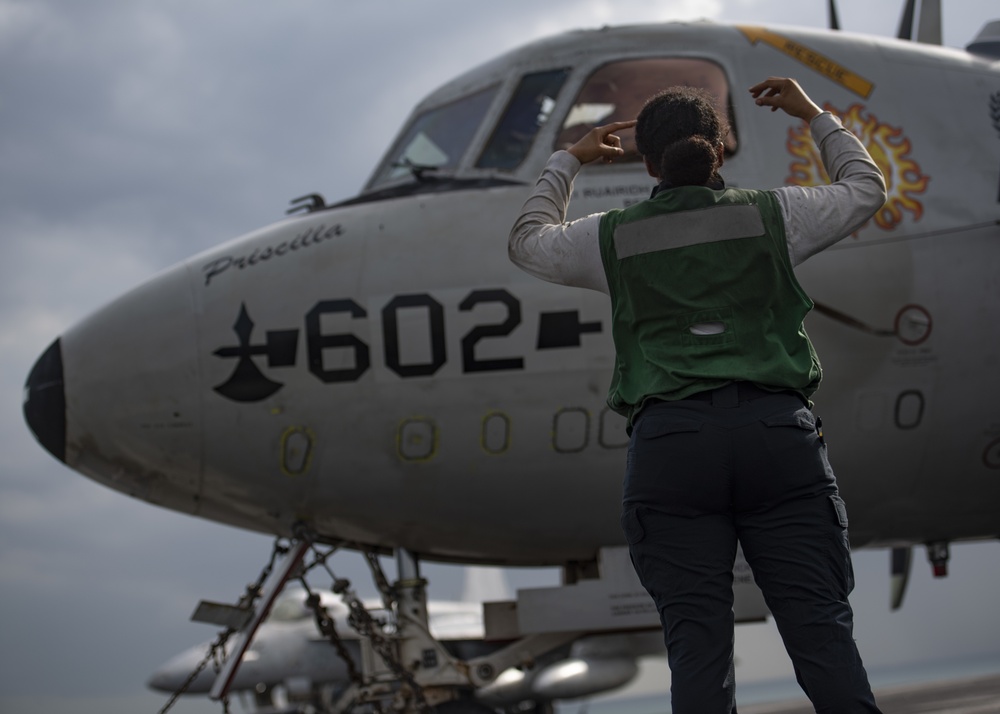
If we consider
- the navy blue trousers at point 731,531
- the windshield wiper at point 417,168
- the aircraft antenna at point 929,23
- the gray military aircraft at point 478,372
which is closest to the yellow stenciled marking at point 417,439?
the gray military aircraft at point 478,372

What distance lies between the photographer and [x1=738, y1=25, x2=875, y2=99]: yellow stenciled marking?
595 centimetres

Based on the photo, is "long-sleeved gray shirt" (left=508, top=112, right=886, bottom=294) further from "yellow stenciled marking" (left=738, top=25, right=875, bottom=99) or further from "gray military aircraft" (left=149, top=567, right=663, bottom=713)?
"gray military aircraft" (left=149, top=567, right=663, bottom=713)

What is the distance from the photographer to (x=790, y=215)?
2570 mm

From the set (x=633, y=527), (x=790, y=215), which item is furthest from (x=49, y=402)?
(x=790, y=215)

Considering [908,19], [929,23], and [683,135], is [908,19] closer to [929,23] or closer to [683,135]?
[929,23]

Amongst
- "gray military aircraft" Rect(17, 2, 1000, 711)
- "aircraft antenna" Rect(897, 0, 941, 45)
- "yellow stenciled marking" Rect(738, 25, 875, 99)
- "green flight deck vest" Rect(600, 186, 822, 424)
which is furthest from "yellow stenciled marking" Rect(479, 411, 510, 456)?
"aircraft antenna" Rect(897, 0, 941, 45)

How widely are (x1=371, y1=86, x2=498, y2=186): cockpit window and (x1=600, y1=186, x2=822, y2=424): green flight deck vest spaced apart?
3761mm

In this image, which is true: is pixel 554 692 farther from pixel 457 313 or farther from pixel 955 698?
pixel 457 313

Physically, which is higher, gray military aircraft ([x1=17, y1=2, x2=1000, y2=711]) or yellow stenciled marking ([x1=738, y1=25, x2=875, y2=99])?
yellow stenciled marking ([x1=738, y1=25, x2=875, y2=99])

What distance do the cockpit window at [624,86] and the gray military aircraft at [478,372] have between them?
38 millimetres

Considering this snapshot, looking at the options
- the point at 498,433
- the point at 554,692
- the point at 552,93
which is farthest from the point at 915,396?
the point at 554,692

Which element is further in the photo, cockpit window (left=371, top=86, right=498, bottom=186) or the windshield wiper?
cockpit window (left=371, top=86, right=498, bottom=186)

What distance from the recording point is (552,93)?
6246 millimetres

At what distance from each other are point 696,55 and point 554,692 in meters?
6.94
